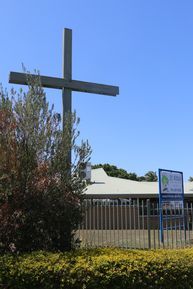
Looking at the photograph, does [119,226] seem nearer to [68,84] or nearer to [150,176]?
[68,84]

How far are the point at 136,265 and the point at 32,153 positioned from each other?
2.74m

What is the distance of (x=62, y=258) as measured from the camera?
25.2 feet

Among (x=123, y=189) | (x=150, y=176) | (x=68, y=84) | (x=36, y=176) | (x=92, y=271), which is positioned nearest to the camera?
(x=92, y=271)

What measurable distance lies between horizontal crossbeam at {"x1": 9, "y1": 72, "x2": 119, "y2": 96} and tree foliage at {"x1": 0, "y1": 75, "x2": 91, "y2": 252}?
69 centimetres

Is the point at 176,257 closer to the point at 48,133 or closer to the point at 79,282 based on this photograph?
the point at 79,282

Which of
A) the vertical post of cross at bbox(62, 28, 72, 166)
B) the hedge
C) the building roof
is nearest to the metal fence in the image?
the vertical post of cross at bbox(62, 28, 72, 166)

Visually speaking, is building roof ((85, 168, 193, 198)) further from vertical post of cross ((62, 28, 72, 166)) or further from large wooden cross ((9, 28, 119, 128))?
vertical post of cross ((62, 28, 72, 166))

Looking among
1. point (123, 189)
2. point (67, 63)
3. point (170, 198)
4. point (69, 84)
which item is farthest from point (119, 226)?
point (123, 189)

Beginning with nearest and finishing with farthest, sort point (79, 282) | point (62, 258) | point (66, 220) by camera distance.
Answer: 1. point (79, 282)
2. point (62, 258)
3. point (66, 220)

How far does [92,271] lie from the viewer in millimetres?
7133

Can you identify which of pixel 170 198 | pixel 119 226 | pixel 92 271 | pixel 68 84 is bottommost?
pixel 92 271

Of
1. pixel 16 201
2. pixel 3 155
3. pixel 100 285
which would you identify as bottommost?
pixel 100 285

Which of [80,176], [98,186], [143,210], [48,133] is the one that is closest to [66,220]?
[80,176]

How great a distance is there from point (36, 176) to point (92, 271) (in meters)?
2.30
